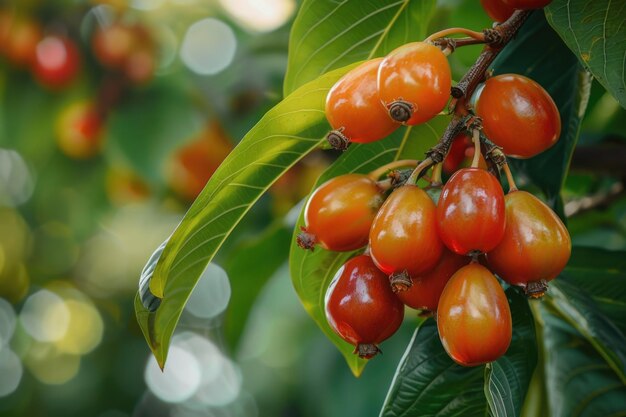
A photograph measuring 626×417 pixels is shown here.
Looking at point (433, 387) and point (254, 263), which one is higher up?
point (433, 387)

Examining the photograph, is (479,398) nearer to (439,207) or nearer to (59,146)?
(439,207)

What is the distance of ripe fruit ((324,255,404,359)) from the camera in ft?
2.80

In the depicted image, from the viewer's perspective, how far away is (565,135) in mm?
1204

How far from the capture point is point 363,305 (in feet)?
2.80

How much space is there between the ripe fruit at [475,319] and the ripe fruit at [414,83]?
17cm

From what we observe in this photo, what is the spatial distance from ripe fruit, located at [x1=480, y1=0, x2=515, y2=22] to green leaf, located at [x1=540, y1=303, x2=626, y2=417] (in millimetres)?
504

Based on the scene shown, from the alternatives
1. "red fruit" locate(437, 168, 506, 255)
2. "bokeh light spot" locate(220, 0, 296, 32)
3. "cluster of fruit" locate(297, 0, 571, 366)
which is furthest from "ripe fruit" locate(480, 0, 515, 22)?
"bokeh light spot" locate(220, 0, 296, 32)

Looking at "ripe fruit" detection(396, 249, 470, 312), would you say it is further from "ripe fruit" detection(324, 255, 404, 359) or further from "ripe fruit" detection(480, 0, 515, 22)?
"ripe fruit" detection(480, 0, 515, 22)

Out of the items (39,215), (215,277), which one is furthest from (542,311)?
(215,277)

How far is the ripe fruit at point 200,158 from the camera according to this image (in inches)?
105

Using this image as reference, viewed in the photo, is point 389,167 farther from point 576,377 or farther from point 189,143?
point 189,143

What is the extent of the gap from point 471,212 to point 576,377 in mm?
536

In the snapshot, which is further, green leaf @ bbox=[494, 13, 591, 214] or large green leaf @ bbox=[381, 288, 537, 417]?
green leaf @ bbox=[494, 13, 591, 214]

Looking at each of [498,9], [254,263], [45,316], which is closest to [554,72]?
[498,9]
